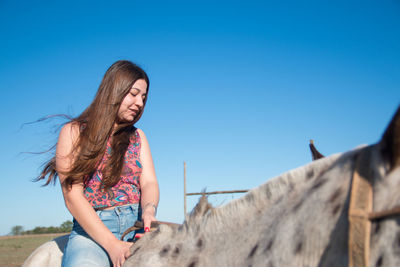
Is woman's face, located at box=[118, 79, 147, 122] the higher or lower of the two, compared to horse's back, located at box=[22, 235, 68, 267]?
higher

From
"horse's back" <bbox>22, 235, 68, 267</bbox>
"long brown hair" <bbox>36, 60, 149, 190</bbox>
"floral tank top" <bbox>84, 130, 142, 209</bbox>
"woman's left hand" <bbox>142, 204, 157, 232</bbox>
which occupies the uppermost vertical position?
"long brown hair" <bbox>36, 60, 149, 190</bbox>

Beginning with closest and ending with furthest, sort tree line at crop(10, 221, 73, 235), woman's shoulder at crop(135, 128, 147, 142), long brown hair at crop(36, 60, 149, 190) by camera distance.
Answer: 1. long brown hair at crop(36, 60, 149, 190)
2. woman's shoulder at crop(135, 128, 147, 142)
3. tree line at crop(10, 221, 73, 235)

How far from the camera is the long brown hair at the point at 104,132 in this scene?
2.06 meters

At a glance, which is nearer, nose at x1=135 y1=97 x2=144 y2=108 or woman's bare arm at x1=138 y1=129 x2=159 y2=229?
woman's bare arm at x1=138 y1=129 x2=159 y2=229

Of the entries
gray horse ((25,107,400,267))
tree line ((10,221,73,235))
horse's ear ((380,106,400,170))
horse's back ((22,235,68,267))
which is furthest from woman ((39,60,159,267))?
tree line ((10,221,73,235))

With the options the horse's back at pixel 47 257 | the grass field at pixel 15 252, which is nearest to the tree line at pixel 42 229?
the grass field at pixel 15 252

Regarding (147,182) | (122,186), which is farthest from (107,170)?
(147,182)

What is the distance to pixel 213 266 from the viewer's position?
1.17 m

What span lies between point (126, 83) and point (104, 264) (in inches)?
50.7

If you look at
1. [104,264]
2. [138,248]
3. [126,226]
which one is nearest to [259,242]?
[138,248]

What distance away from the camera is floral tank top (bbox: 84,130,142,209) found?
215cm

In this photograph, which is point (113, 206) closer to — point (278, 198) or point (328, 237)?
point (278, 198)

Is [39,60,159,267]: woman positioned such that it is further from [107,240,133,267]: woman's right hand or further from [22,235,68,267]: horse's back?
[22,235,68,267]: horse's back

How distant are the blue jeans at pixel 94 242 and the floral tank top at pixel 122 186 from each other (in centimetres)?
6
